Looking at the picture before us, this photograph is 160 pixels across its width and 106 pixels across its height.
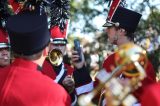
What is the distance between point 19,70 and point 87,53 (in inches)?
354

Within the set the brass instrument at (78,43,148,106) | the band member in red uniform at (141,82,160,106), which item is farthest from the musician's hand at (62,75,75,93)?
the brass instrument at (78,43,148,106)

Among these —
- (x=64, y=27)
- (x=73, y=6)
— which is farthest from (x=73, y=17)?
(x=64, y=27)

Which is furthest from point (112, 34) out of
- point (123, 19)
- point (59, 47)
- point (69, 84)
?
point (59, 47)

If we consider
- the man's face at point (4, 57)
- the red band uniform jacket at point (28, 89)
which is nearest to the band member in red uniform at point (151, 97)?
the red band uniform jacket at point (28, 89)

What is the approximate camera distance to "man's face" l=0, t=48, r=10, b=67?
20.6 feet

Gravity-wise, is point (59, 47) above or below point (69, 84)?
above

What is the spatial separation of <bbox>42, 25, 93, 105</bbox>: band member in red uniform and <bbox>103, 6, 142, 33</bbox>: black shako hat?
2.28 ft

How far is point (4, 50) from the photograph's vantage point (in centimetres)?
648

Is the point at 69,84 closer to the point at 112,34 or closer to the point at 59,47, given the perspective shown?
the point at 112,34

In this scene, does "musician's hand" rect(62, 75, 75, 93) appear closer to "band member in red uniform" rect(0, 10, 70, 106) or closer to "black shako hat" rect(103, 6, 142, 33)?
"black shako hat" rect(103, 6, 142, 33)

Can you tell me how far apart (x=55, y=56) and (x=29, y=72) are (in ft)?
6.67

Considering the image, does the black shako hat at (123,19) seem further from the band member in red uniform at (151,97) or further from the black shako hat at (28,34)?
the band member in red uniform at (151,97)

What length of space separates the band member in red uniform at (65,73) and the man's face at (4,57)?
0.42 metres

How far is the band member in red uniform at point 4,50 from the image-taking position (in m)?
6.30
